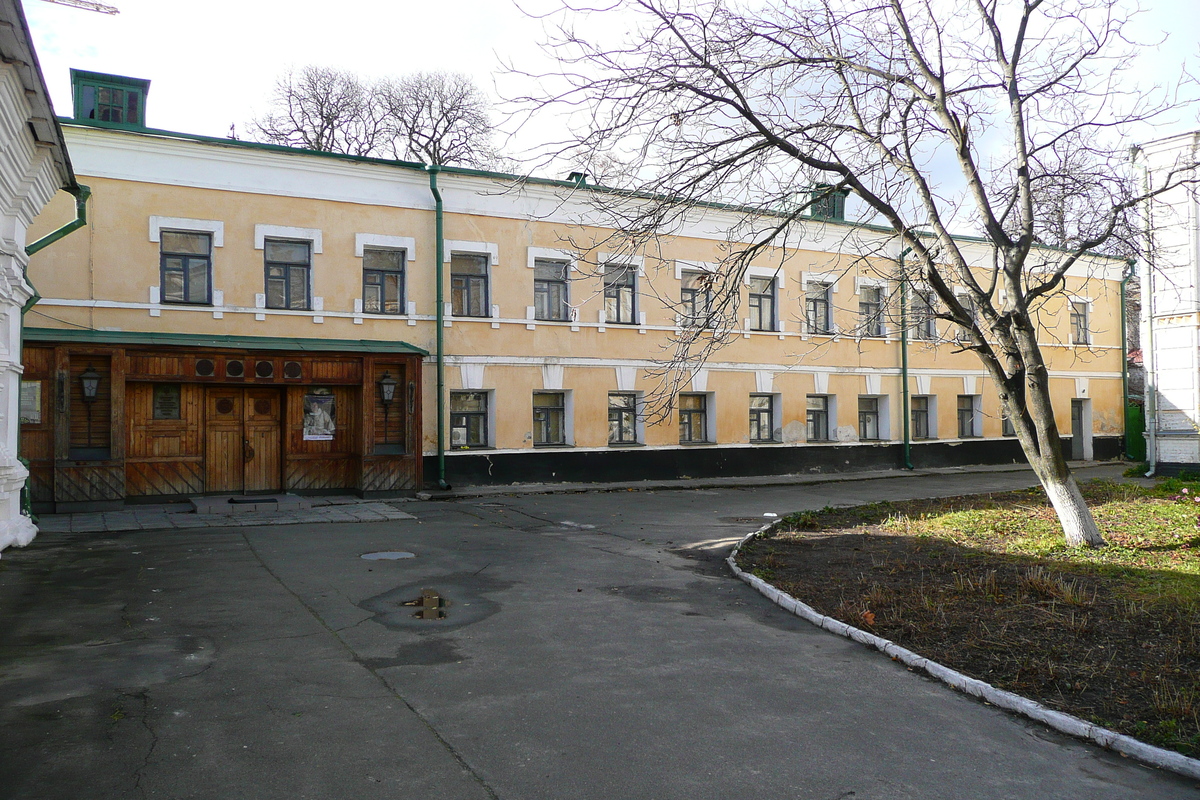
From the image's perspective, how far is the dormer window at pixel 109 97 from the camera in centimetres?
1728

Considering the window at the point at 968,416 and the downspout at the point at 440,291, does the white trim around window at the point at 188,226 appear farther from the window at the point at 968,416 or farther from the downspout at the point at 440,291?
the window at the point at 968,416

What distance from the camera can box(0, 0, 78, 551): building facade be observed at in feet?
25.8

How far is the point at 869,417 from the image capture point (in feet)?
86.1

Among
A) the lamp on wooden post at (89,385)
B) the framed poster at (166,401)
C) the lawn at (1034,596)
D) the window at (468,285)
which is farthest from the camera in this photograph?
the window at (468,285)

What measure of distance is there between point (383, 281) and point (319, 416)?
3509 millimetres

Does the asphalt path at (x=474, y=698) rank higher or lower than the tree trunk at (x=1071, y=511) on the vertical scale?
lower

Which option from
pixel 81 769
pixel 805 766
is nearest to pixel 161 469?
pixel 81 769

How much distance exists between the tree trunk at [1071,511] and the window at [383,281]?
13.9 m

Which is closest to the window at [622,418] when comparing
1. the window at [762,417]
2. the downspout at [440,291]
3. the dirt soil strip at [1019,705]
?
the window at [762,417]

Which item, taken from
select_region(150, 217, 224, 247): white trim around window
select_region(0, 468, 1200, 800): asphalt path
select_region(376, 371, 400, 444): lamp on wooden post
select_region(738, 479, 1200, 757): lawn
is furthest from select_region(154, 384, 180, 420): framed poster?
select_region(738, 479, 1200, 757): lawn

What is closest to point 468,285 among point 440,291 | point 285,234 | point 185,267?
point 440,291

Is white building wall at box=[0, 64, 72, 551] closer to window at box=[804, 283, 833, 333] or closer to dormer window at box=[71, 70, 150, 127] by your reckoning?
dormer window at box=[71, 70, 150, 127]

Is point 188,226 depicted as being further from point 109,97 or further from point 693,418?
point 693,418

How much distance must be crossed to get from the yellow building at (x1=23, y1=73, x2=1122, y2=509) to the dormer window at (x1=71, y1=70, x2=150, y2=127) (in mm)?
213
